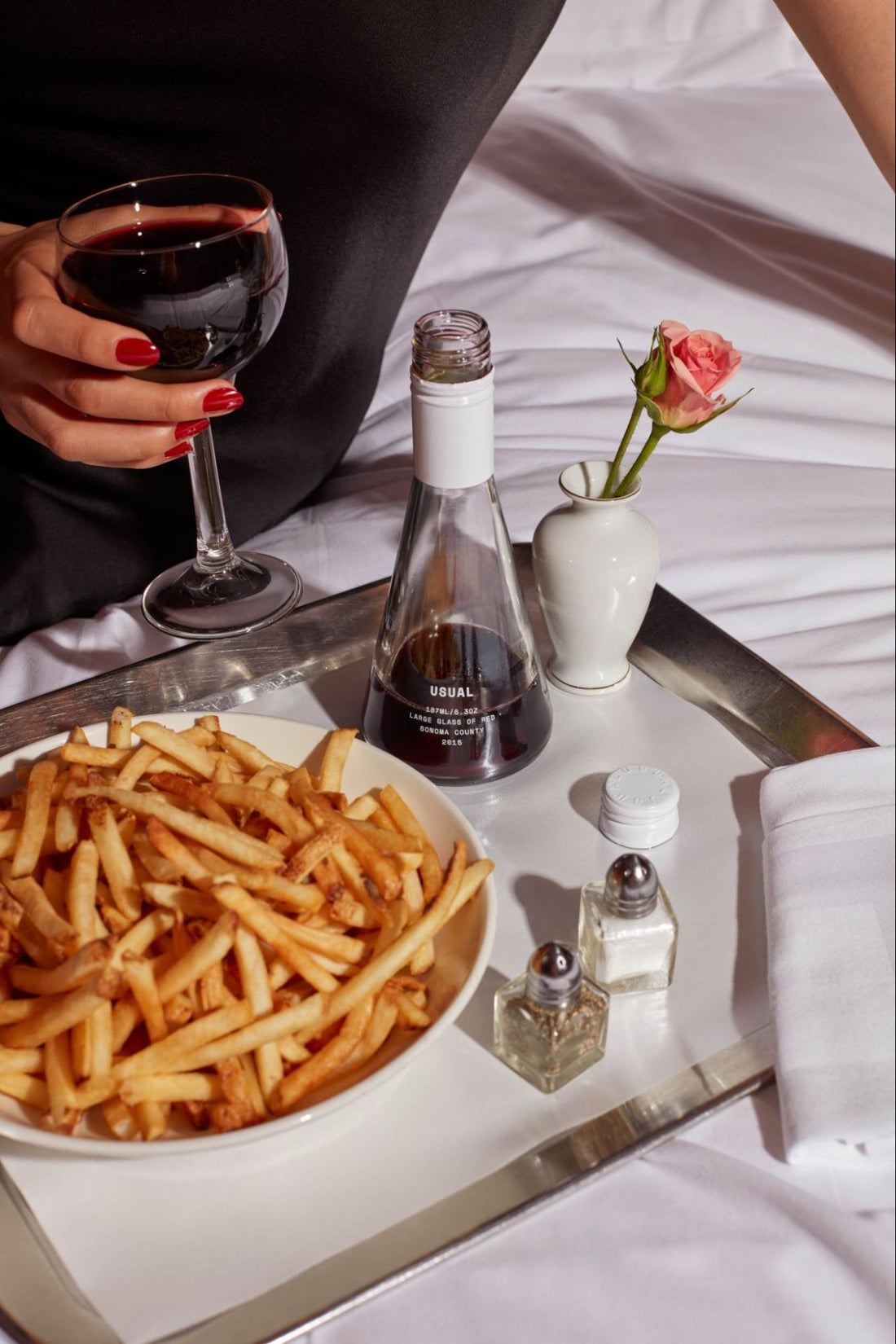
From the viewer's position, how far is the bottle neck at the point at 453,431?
0.67 metres

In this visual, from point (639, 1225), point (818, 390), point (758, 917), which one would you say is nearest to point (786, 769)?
point (758, 917)

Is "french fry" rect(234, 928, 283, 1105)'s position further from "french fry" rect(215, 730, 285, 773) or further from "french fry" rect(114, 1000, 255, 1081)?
"french fry" rect(215, 730, 285, 773)

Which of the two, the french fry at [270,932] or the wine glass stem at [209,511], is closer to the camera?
the french fry at [270,932]

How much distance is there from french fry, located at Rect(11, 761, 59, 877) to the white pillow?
141 centimetres

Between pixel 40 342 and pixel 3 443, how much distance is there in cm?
43

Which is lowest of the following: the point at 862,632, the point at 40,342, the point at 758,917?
the point at 862,632

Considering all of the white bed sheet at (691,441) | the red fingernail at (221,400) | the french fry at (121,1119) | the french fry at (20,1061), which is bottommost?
the white bed sheet at (691,441)

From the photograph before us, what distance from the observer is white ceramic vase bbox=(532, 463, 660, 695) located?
0.84 metres

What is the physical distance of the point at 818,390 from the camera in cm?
142

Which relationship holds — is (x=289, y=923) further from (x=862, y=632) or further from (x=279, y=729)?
(x=862, y=632)

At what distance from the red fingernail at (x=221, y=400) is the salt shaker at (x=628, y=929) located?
37cm

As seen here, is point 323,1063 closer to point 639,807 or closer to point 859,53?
point 639,807

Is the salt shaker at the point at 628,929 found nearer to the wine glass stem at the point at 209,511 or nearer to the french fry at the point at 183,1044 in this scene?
the french fry at the point at 183,1044

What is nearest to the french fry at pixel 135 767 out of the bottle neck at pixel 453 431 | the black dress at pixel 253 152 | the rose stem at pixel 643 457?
the bottle neck at pixel 453 431
